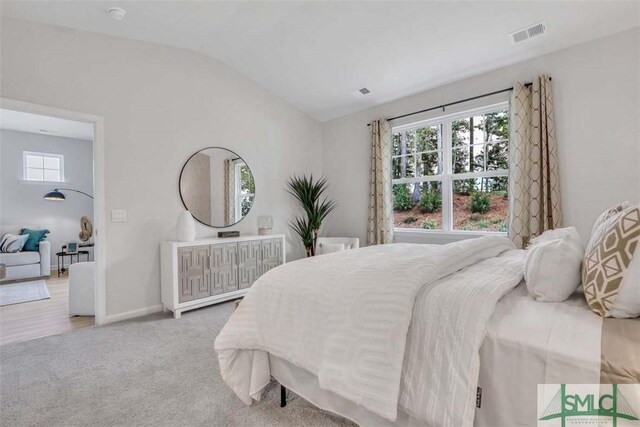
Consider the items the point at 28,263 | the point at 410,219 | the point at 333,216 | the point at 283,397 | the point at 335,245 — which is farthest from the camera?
the point at 28,263

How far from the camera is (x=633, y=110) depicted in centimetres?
254

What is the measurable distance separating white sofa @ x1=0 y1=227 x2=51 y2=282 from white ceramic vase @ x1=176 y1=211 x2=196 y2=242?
12.3 feet

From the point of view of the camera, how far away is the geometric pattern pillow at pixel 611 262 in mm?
921

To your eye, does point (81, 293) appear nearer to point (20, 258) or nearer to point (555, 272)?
point (20, 258)

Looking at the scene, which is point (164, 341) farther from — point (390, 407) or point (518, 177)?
point (518, 177)

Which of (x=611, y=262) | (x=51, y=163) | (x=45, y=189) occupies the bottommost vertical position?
(x=611, y=262)

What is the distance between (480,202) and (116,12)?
4.08m

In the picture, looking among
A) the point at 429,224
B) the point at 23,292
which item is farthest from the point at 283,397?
the point at 23,292

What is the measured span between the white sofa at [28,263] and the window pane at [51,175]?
1.60m

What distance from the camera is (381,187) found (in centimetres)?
412

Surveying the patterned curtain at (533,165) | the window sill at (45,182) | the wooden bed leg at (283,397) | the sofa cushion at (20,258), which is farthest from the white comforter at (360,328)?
the window sill at (45,182)

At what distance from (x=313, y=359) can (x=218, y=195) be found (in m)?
2.98

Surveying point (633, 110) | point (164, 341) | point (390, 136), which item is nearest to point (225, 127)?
point (390, 136)

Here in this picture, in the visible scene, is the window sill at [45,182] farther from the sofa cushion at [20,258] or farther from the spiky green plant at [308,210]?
the spiky green plant at [308,210]
